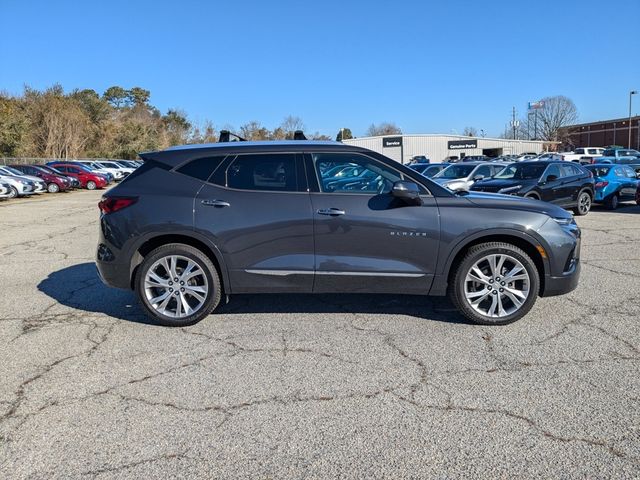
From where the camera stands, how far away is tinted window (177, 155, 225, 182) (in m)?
4.77

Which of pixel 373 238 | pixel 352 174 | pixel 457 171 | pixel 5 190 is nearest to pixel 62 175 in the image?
pixel 5 190

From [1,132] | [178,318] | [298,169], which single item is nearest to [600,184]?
[298,169]

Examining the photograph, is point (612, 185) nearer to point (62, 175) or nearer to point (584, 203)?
point (584, 203)

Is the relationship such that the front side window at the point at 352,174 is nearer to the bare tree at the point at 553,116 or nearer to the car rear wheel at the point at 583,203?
the car rear wheel at the point at 583,203

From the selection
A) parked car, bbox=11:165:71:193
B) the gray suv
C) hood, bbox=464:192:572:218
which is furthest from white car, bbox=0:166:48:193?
hood, bbox=464:192:572:218

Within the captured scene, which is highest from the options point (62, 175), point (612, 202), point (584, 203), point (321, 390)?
point (62, 175)

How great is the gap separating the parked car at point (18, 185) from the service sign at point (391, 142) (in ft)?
171

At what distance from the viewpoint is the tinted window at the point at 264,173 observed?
4.72m

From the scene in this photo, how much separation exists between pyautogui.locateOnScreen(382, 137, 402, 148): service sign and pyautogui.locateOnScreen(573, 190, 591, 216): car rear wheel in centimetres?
5689

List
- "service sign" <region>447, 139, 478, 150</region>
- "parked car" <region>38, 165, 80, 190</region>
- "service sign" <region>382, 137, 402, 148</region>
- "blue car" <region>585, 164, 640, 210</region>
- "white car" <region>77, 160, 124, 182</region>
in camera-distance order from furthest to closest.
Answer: "service sign" <region>447, 139, 478, 150</region> < "service sign" <region>382, 137, 402, 148</region> < "white car" <region>77, 160, 124, 182</region> < "parked car" <region>38, 165, 80, 190</region> < "blue car" <region>585, 164, 640, 210</region>

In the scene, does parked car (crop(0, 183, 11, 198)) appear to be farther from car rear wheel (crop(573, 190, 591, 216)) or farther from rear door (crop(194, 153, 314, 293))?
car rear wheel (crop(573, 190, 591, 216))

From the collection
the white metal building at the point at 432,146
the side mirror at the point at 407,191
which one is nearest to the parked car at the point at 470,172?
the side mirror at the point at 407,191

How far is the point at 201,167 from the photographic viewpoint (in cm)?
479

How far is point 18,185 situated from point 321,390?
25.3 metres
